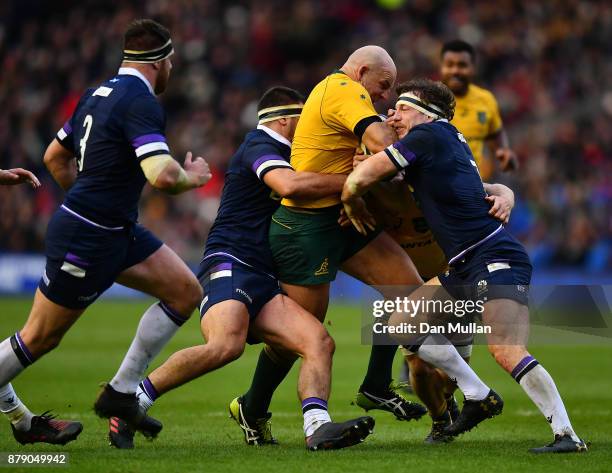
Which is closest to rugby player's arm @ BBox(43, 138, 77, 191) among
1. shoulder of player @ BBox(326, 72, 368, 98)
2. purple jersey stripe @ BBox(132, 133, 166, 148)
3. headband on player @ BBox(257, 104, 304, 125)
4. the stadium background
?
purple jersey stripe @ BBox(132, 133, 166, 148)

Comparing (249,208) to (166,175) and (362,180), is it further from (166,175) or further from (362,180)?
(166,175)

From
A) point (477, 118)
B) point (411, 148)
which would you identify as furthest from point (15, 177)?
point (477, 118)

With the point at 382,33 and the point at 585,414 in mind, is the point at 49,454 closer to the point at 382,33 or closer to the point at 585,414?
the point at 585,414

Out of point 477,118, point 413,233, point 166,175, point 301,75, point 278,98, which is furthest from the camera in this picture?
point 301,75

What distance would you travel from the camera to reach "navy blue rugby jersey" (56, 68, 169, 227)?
702cm

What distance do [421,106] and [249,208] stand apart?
53.8 inches

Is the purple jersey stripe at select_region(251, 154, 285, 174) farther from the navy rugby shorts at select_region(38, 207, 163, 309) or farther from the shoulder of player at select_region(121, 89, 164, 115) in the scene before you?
the navy rugby shorts at select_region(38, 207, 163, 309)

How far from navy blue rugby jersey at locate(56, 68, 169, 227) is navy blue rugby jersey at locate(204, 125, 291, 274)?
80 centimetres

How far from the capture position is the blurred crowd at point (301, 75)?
21.8m

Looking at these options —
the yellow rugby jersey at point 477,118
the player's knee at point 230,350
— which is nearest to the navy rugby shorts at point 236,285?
the player's knee at point 230,350

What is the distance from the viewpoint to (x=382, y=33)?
25188 mm

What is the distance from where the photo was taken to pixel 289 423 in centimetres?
923

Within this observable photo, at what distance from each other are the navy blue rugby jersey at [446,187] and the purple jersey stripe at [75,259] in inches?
79.3

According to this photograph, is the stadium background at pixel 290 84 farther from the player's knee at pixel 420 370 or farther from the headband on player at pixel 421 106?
the headband on player at pixel 421 106
